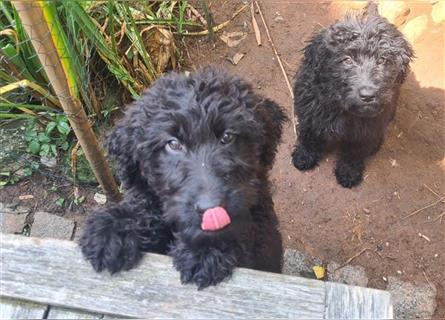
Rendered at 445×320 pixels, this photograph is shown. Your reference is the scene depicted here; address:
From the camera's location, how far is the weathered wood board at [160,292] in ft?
6.72

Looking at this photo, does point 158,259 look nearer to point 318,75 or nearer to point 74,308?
point 74,308

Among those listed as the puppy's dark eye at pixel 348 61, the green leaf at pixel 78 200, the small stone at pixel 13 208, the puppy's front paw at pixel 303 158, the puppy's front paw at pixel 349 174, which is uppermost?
the puppy's dark eye at pixel 348 61

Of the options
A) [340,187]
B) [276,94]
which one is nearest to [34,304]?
[340,187]

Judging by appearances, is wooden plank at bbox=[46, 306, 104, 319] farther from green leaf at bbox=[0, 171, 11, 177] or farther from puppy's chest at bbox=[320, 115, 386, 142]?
puppy's chest at bbox=[320, 115, 386, 142]

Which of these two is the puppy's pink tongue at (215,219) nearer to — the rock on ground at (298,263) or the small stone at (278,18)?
the rock on ground at (298,263)

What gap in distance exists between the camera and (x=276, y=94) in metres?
4.92

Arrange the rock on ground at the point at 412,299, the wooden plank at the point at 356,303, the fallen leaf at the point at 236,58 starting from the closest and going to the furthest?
the wooden plank at the point at 356,303 → the rock on ground at the point at 412,299 → the fallen leaf at the point at 236,58

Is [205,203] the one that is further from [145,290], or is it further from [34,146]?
[34,146]

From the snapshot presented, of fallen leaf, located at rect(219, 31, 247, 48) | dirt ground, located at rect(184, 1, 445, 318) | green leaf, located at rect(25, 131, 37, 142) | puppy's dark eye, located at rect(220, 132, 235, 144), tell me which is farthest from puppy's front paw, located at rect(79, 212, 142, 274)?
fallen leaf, located at rect(219, 31, 247, 48)

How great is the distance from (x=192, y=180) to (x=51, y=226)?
1.95m

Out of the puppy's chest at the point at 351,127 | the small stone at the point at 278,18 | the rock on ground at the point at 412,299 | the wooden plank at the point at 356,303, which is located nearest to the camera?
the wooden plank at the point at 356,303

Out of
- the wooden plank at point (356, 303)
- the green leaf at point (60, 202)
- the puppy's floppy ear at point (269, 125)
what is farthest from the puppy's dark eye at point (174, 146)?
the green leaf at point (60, 202)

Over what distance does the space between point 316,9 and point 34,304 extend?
4.28 metres

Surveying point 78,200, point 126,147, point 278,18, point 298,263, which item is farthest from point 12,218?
point 278,18
